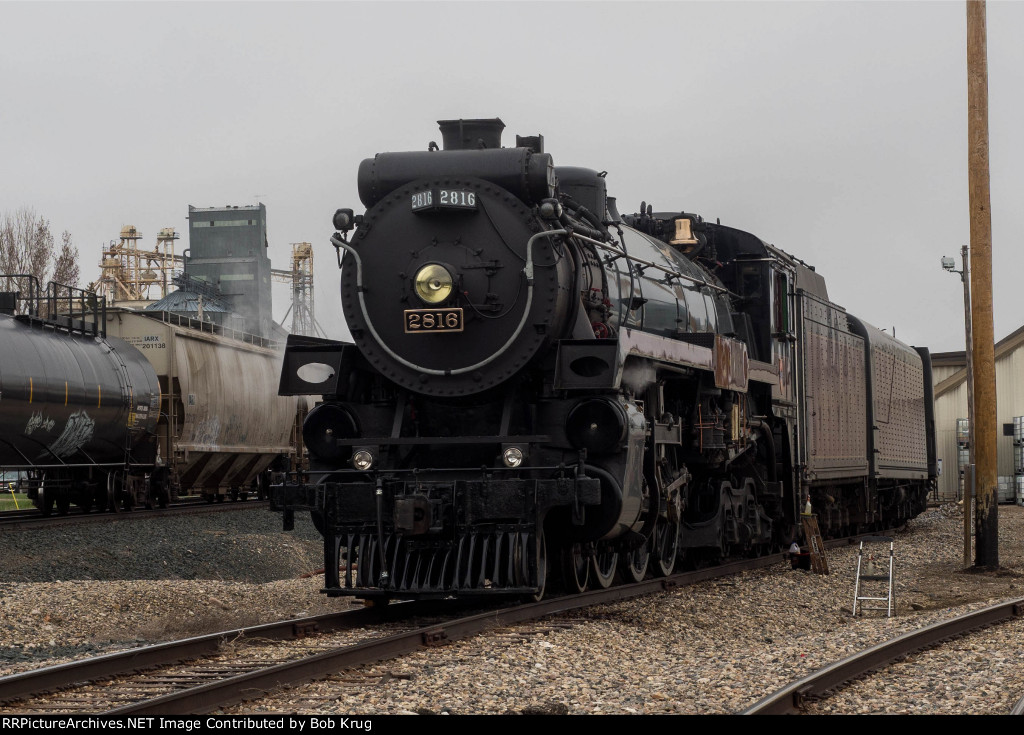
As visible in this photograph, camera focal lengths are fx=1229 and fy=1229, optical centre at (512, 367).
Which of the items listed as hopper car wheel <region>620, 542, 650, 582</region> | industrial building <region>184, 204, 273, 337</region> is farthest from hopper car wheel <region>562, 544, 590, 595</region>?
industrial building <region>184, 204, 273, 337</region>

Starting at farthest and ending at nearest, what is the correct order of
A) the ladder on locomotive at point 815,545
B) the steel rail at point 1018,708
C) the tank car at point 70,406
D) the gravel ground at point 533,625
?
the tank car at point 70,406, the ladder on locomotive at point 815,545, the gravel ground at point 533,625, the steel rail at point 1018,708

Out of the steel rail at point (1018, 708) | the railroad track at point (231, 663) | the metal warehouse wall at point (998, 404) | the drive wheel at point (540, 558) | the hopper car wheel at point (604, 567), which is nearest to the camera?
the steel rail at point (1018, 708)

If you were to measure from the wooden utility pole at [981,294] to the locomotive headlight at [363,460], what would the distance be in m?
8.86

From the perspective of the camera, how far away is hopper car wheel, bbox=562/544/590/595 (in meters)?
10.7

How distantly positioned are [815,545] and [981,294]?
13.3ft

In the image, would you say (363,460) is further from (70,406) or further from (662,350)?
(70,406)

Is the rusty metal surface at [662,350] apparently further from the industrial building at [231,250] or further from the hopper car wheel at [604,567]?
the industrial building at [231,250]

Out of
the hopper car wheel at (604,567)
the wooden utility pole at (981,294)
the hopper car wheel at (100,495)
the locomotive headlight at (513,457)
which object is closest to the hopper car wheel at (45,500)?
the hopper car wheel at (100,495)

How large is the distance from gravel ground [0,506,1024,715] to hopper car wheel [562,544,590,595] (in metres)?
0.48

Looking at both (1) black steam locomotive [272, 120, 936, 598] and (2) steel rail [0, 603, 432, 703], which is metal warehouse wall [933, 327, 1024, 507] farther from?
(2) steel rail [0, 603, 432, 703]

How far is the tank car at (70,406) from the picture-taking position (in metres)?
17.5

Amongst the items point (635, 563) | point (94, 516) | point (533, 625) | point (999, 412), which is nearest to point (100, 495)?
point (94, 516)

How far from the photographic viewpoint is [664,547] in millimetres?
12961

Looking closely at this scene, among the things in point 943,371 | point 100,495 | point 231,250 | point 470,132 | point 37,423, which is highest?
point 231,250
